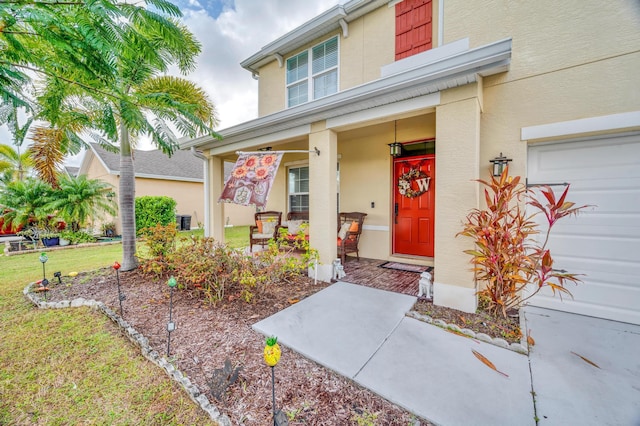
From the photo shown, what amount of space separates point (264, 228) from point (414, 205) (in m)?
4.21

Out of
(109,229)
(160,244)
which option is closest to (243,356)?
(160,244)

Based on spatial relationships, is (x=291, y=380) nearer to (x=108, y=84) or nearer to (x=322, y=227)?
(x=322, y=227)

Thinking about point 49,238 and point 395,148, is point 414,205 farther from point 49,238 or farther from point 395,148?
point 49,238

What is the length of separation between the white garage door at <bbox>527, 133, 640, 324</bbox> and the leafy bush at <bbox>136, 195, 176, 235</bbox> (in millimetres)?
12905

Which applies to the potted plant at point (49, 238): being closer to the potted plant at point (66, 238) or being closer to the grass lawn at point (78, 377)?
the potted plant at point (66, 238)

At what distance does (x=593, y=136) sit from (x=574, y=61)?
105cm

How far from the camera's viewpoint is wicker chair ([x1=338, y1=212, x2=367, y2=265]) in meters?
5.70

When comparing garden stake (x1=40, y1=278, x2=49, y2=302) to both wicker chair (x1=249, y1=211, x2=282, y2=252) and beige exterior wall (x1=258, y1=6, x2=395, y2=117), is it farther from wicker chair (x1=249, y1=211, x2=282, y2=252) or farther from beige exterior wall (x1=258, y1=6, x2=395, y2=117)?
beige exterior wall (x1=258, y1=6, x2=395, y2=117)

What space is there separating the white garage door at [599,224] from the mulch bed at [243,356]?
345 cm

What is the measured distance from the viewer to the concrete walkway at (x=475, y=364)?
1.88m

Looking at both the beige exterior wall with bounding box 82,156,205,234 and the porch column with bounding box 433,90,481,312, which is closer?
the porch column with bounding box 433,90,481,312

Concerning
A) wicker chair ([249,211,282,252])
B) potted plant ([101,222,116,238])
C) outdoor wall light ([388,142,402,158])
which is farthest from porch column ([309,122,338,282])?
potted plant ([101,222,116,238])

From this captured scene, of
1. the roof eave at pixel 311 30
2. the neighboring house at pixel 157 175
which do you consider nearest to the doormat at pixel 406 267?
the roof eave at pixel 311 30

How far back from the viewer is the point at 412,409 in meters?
1.89
